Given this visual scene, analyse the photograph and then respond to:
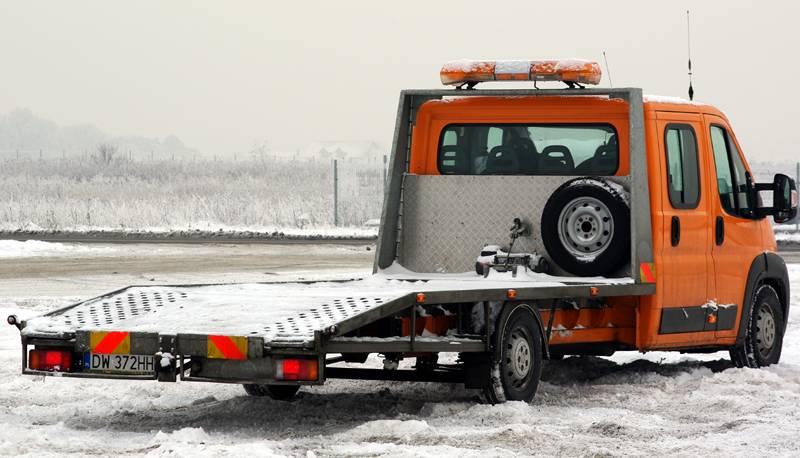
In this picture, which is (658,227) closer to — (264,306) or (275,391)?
(275,391)

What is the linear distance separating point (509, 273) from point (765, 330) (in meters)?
2.43

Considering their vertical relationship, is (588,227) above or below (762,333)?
above

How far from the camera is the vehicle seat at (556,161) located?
10.9 metres

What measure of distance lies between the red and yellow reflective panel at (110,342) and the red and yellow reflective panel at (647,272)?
3820 millimetres

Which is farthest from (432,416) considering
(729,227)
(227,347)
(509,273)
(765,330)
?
(765,330)

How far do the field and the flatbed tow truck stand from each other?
2523 centimetres

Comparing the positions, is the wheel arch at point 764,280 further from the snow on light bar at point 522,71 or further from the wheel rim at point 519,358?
the wheel rim at point 519,358

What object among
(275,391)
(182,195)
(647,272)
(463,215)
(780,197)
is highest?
(780,197)

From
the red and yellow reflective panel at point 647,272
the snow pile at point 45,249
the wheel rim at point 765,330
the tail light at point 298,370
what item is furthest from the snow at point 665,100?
the snow pile at point 45,249

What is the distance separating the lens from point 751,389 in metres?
9.77

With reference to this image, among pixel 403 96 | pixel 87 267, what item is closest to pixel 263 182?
pixel 87 267

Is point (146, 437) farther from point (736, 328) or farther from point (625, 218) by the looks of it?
point (736, 328)

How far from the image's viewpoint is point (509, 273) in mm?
10500

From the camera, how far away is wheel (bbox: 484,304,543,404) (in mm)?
8836
